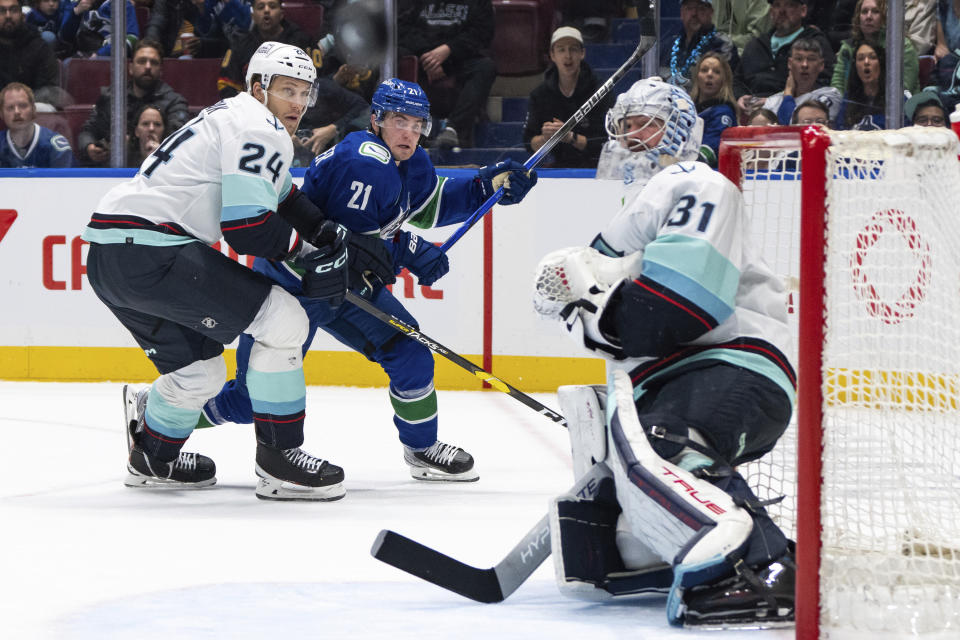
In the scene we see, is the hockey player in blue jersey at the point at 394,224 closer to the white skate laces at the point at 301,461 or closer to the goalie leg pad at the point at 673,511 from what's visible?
the white skate laces at the point at 301,461

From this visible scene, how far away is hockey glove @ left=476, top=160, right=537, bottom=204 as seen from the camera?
11.5ft

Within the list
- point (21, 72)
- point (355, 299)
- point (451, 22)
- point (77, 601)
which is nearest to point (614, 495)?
point (77, 601)

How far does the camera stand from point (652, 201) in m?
2.06

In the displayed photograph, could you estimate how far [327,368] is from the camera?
516 centimetres

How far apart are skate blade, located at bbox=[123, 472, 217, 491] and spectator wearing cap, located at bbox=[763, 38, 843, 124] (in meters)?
2.64

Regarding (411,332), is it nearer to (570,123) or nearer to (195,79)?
(570,123)

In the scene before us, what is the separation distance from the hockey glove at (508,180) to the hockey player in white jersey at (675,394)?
1315 millimetres

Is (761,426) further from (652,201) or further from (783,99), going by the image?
(783,99)

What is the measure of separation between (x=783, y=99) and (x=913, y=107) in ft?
1.54

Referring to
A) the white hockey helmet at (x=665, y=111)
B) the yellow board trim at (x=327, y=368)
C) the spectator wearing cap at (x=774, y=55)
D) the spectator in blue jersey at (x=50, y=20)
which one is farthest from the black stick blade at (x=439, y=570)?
the spectator in blue jersey at (x=50, y=20)

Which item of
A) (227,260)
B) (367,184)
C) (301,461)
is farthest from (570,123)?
(301,461)

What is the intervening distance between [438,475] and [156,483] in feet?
2.45

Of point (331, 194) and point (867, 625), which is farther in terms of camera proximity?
point (331, 194)

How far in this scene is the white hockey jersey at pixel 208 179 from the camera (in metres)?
2.85
